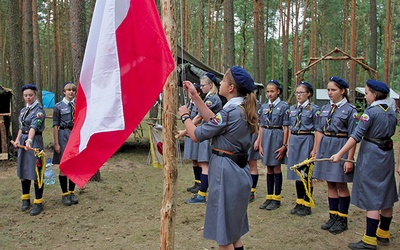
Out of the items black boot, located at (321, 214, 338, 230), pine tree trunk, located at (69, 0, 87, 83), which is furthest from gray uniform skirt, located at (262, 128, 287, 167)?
pine tree trunk, located at (69, 0, 87, 83)

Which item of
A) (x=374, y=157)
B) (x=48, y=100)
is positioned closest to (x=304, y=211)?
(x=374, y=157)

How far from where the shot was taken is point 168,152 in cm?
308

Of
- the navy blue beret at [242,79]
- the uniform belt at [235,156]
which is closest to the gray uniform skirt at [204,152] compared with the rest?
the uniform belt at [235,156]

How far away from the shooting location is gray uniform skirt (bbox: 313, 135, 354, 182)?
4.55 m

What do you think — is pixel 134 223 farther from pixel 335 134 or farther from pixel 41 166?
pixel 335 134

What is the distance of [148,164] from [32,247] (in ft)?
17.1

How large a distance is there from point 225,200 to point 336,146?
2.16 meters

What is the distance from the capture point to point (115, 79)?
2.77m

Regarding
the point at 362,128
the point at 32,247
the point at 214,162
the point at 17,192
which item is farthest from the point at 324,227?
the point at 17,192

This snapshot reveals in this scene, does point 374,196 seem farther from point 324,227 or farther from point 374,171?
point 324,227

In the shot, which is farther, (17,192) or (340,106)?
(17,192)

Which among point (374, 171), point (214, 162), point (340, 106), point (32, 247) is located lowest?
point (32, 247)

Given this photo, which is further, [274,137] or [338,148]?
[274,137]

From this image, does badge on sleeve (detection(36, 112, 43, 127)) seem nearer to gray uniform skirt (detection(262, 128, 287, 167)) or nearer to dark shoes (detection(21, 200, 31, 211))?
dark shoes (detection(21, 200, 31, 211))
